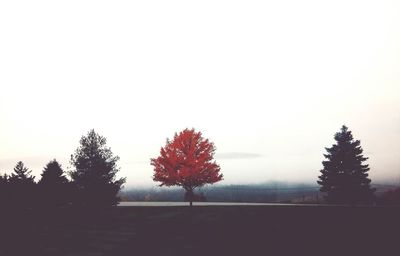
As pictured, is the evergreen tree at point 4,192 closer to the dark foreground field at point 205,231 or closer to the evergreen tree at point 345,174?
the dark foreground field at point 205,231

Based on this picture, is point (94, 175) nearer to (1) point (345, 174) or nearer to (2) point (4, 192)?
(2) point (4, 192)

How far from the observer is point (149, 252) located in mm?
18812

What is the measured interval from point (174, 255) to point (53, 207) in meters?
25.7

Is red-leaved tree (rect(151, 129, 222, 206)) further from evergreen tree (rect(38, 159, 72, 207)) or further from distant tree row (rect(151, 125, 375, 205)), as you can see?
evergreen tree (rect(38, 159, 72, 207))

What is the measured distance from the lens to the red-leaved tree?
41.8 metres

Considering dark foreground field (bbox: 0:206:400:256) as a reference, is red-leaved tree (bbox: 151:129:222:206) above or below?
above

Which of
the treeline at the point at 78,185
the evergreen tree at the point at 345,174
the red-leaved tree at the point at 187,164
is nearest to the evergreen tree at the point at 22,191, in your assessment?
the treeline at the point at 78,185

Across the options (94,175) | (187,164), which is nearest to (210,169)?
(187,164)

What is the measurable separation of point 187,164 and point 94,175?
9.51 metres

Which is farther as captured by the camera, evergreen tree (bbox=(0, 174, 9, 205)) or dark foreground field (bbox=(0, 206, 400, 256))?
evergreen tree (bbox=(0, 174, 9, 205))

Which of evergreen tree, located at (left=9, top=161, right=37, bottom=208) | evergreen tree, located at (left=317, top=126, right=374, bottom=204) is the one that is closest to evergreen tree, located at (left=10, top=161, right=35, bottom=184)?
evergreen tree, located at (left=9, top=161, right=37, bottom=208)

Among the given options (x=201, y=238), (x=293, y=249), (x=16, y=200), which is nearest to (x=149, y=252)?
(x=201, y=238)

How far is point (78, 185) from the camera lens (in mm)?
38750

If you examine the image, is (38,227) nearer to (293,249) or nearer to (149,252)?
(149,252)
